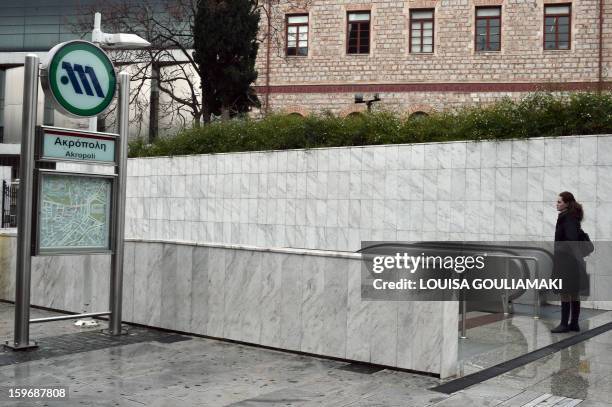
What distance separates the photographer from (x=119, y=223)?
28.2ft

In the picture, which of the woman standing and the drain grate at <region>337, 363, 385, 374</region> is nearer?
the drain grate at <region>337, 363, 385, 374</region>

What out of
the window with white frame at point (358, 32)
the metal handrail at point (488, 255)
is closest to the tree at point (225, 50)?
the window with white frame at point (358, 32)

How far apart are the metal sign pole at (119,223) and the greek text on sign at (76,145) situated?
13 centimetres

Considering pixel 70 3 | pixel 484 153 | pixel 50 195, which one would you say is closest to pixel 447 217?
pixel 484 153

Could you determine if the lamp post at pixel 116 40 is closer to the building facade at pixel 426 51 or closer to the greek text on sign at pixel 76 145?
the greek text on sign at pixel 76 145

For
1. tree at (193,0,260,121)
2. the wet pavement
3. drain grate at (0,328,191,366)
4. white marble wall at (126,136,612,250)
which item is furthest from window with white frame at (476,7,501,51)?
drain grate at (0,328,191,366)

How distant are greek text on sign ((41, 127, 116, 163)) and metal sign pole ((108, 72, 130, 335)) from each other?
135 millimetres

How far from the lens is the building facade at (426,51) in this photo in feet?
84.9

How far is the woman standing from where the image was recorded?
8961 millimetres

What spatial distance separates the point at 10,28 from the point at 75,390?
4308cm

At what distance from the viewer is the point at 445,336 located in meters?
6.65

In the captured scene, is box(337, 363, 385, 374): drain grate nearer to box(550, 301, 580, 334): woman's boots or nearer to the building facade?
box(550, 301, 580, 334): woman's boots

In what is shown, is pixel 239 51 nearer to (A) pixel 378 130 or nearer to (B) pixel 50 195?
(A) pixel 378 130

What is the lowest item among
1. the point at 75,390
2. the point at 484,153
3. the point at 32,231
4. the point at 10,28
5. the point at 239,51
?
the point at 75,390
